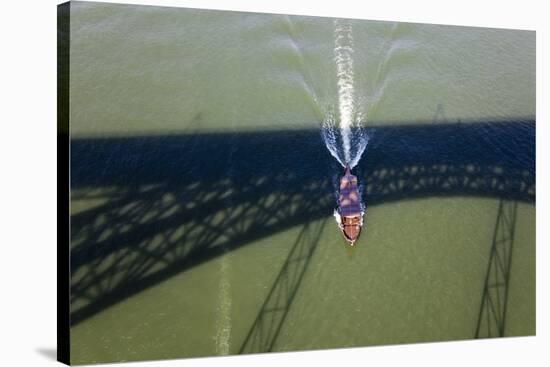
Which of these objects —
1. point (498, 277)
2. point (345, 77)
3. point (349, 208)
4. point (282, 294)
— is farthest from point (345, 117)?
point (498, 277)

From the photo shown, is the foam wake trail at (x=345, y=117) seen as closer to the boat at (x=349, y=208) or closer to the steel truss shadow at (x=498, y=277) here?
the boat at (x=349, y=208)

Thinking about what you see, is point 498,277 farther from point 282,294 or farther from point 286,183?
point 286,183

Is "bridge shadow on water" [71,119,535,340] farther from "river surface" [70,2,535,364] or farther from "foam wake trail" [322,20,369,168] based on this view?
"foam wake trail" [322,20,369,168]

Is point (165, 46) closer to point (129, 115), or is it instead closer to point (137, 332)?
point (129, 115)

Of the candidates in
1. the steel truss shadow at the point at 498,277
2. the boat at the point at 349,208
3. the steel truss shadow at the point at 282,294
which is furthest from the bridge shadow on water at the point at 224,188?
the steel truss shadow at the point at 498,277

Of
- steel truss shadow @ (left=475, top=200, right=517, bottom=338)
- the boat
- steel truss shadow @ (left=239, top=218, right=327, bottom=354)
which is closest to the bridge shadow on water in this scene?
steel truss shadow @ (left=239, top=218, right=327, bottom=354)
